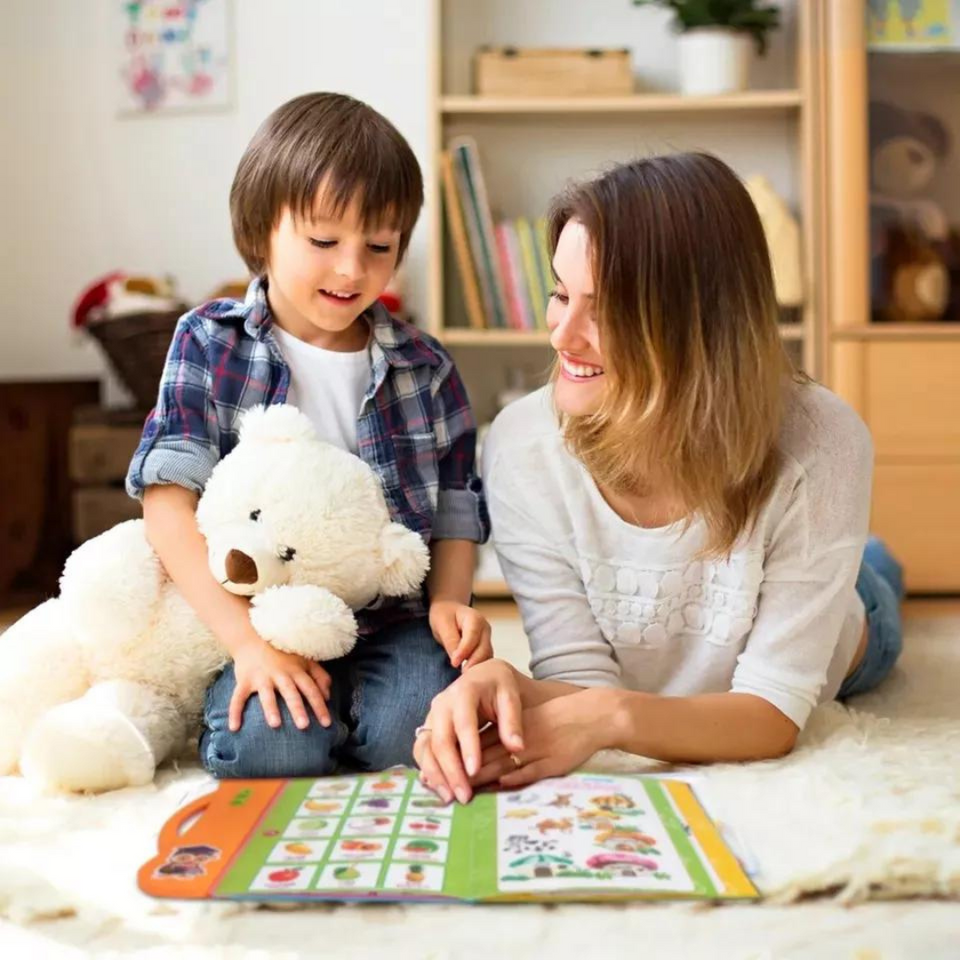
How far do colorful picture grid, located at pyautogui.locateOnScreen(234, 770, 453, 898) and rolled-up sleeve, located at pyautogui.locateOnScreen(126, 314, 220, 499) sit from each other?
328 mm

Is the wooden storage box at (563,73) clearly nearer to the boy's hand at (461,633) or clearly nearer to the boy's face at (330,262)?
the boy's face at (330,262)

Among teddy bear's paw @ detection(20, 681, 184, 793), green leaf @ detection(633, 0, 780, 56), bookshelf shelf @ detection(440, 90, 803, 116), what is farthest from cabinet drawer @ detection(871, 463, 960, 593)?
teddy bear's paw @ detection(20, 681, 184, 793)

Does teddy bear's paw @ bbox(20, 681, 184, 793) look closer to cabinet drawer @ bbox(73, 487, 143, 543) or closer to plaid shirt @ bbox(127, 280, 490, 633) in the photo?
plaid shirt @ bbox(127, 280, 490, 633)

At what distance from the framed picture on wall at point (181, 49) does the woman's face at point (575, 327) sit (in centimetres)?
171

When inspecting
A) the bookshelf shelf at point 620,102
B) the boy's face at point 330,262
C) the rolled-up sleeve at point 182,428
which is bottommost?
the rolled-up sleeve at point 182,428

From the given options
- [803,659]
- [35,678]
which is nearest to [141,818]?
[35,678]

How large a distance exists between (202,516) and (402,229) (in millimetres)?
343

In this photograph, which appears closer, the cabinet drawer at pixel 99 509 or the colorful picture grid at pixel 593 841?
the colorful picture grid at pixel 593 841

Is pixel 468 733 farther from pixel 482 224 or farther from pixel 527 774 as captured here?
pixel 482 224

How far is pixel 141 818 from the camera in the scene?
100 centimetres

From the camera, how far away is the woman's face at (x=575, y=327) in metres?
1.05

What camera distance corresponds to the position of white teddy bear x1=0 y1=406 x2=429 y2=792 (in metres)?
1.09

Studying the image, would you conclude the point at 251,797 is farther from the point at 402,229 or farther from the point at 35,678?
the point at 402,229

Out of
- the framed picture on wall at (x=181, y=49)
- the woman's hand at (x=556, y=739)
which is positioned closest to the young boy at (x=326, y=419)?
the woman's hand at (x=556, y=739)
